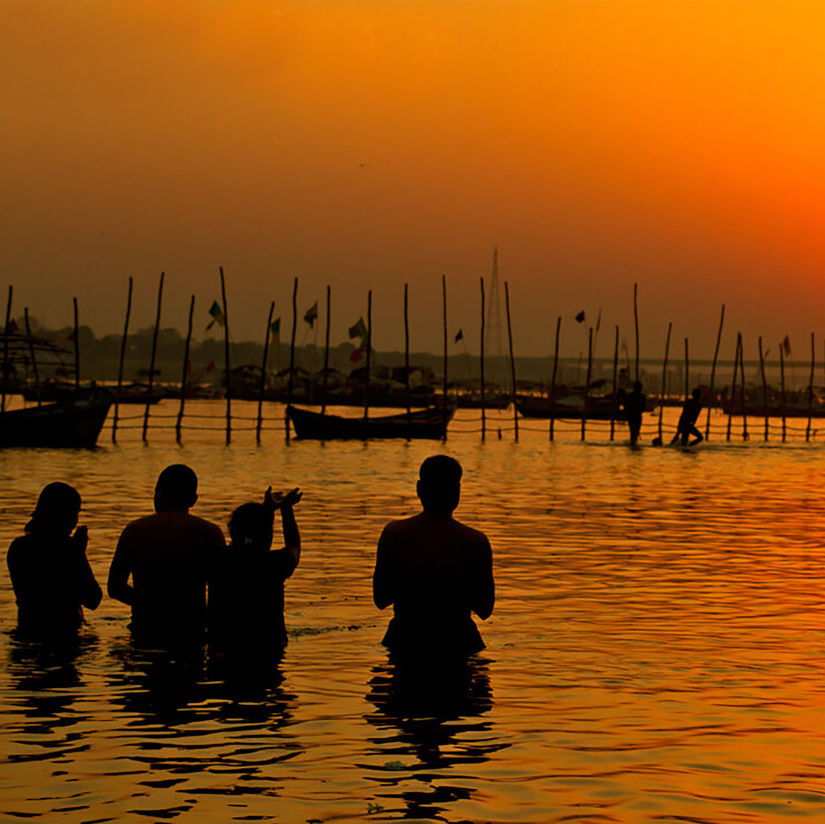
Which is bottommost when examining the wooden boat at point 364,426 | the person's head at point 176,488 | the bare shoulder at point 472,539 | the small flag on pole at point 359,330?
the wooden boat at point 364,426

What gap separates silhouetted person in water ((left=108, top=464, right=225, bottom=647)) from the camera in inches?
311

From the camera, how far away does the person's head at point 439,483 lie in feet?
24.0

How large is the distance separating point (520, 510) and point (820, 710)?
14025 mm

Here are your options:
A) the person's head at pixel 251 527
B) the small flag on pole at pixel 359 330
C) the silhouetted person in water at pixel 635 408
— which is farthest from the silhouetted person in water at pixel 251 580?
the small flag on pole at pixel 359 330

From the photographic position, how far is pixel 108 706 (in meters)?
7.07

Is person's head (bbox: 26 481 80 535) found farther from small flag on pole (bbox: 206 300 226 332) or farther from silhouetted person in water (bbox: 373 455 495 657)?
small flag on pole (bbox: 206 300 226 332)

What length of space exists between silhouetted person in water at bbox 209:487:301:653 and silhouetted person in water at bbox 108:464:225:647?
0.51 feet

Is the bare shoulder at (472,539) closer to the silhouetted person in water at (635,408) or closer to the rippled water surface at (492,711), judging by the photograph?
the rippled water surface at (492,711)

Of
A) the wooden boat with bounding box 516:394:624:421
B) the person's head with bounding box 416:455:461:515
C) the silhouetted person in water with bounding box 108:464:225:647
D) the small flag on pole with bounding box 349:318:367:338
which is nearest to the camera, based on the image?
the person's head with bounding box 416:455:461:515

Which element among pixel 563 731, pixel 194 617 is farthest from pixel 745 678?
pixel 194 617

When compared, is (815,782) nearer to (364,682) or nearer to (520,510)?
(364,682)

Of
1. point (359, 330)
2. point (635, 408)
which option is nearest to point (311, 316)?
point (359, 330)

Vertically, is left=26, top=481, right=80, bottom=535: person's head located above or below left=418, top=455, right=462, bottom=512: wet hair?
below

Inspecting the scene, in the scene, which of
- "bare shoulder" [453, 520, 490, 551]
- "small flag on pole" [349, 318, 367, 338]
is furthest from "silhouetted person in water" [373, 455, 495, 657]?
"small flag on pole" [349, 318, 367, 338]
